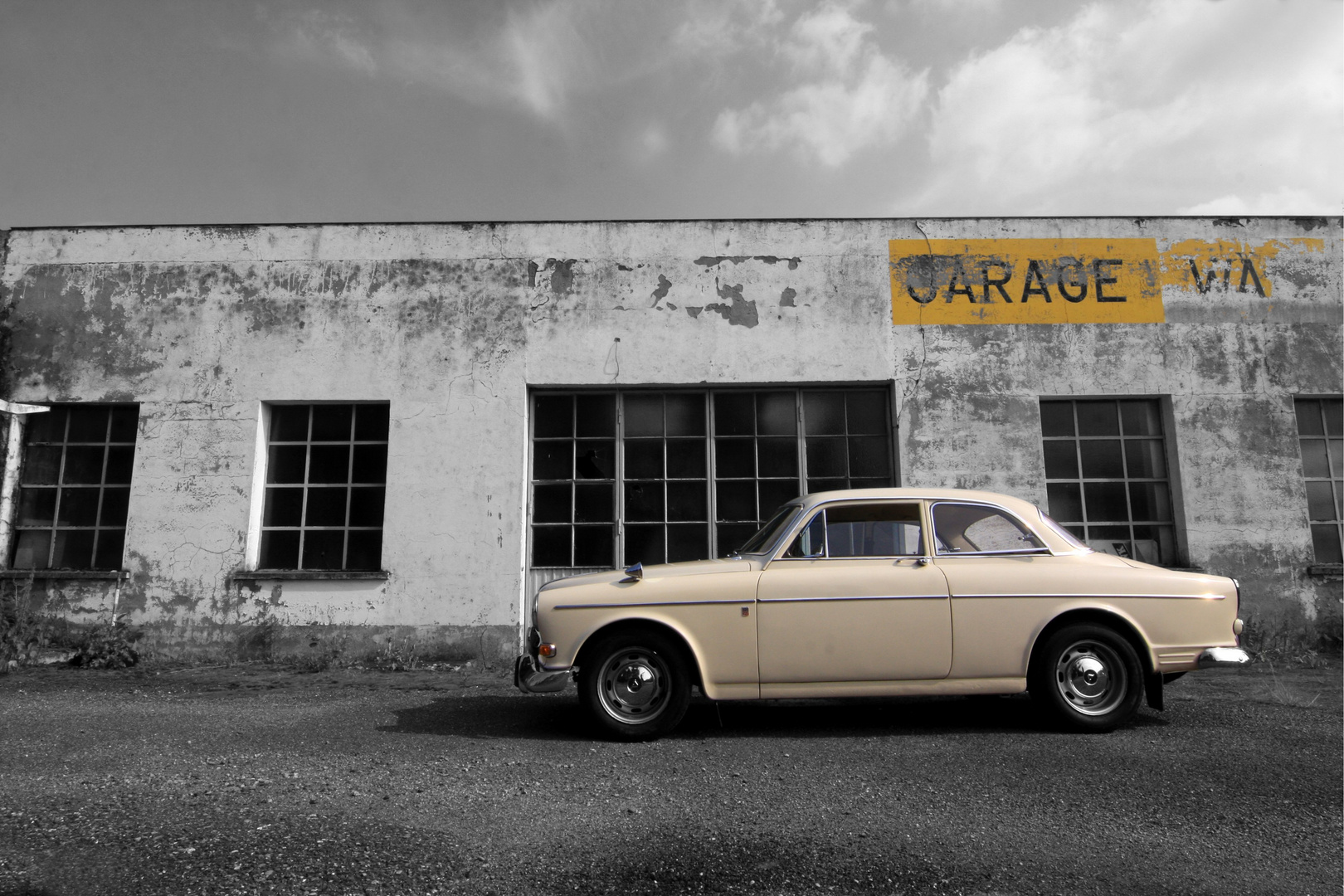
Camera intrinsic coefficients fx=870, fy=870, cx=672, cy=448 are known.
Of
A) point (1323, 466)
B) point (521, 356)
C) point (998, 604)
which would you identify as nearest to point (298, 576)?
point (521, 356)

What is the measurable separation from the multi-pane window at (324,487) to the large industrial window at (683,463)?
1.63 meters

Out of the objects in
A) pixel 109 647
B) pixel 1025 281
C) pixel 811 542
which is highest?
pixel 1025 281

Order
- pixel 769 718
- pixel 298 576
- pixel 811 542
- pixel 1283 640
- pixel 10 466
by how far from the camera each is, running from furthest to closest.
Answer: pixel 10 466 < pixel 298 576 < pixel 1283 640 < pixel 769 718 < pixel 811 542

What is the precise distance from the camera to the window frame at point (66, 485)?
29.1 ft

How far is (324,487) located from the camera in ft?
29.1

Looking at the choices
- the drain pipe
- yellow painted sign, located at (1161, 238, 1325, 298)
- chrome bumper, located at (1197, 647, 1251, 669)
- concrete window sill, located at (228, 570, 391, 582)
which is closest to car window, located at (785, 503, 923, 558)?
chrome bumper, located at (1197, 647, 1251, 669)

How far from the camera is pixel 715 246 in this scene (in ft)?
29.8

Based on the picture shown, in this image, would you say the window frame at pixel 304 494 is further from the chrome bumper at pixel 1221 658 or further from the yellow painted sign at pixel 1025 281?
the chrome bumper at pixel 1221 658

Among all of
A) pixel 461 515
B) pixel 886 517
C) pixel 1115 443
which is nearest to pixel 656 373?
pixel 461 515

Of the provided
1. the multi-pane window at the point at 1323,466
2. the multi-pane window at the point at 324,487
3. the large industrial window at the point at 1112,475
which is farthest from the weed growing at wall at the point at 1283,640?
the multi-pane window at the point at 324,487

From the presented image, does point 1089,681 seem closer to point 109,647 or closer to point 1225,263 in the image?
point 1225,263

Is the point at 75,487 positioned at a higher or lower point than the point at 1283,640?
higher

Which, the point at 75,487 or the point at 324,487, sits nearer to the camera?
the point at 324,487

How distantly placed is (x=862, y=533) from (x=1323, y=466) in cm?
639
